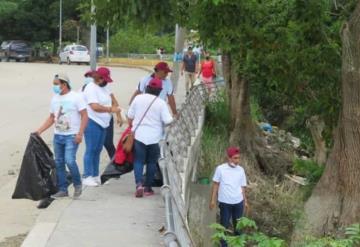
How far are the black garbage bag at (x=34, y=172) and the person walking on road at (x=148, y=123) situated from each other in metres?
1.08

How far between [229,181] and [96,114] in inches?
82.6

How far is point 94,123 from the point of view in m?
9.57

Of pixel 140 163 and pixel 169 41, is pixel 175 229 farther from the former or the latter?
pixel 169 41

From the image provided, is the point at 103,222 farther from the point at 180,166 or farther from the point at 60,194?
the point at 180,166

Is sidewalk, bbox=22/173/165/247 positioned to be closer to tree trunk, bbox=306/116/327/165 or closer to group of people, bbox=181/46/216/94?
tree trunk, bbox=306/116/327/165

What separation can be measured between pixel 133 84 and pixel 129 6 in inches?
890

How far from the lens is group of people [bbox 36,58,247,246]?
344 inches

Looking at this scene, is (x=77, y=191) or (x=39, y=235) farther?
(x=77, y=191)

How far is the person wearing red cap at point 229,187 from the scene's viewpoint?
10.1 m

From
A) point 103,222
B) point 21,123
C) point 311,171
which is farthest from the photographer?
point 21,123

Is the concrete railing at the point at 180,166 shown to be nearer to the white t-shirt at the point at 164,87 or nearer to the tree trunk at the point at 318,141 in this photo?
the white t-shirt at the point at 164,87

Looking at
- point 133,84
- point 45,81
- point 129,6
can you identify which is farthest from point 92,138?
point 45,81

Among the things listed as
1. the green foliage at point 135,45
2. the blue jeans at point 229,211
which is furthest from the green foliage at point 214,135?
the green foliage at point 135,45

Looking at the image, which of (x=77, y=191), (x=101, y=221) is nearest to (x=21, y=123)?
(x=77, y=191)
